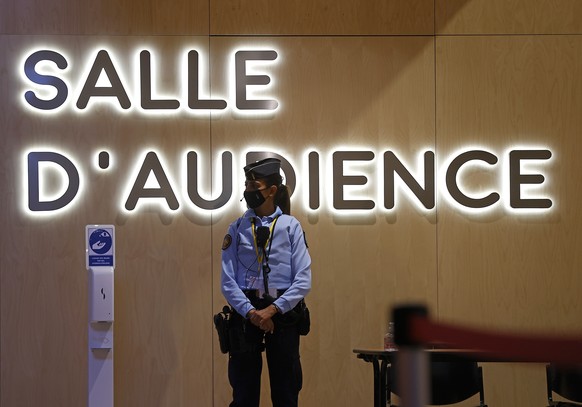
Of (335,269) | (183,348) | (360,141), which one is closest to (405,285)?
(335,269)

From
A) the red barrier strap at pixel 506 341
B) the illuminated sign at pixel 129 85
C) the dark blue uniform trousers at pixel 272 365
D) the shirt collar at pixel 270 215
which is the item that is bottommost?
the dark blue uniform trousers at pixel 272 365

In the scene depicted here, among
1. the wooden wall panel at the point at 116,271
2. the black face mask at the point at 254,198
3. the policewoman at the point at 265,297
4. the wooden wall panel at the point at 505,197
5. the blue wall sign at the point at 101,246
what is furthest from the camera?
the wooden wall panel at the point at 505,197

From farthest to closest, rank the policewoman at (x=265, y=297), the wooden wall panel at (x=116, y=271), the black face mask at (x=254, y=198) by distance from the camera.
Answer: the wooden wall panel at (x=116, y=271), the black face mask at (x=254, y=198), the policewoman at (x=265, y=297)

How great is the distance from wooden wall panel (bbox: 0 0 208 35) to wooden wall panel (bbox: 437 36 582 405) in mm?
1802

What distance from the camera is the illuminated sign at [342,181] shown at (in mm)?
6359

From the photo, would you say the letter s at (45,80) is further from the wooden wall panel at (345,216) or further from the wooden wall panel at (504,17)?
the wooden wall panel at (504,17)

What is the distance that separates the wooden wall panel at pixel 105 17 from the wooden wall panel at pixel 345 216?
30 cm

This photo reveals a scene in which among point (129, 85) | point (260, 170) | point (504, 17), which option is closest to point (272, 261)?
point (260, 170)

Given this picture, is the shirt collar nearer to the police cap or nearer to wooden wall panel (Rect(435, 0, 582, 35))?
the police cap

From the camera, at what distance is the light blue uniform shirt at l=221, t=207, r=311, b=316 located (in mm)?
5098

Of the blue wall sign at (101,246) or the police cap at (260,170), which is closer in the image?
the police cap at (260,170)

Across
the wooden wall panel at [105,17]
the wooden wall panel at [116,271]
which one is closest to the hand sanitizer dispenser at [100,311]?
the wooden wall panel at [116,271]

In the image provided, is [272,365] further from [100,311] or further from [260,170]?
[100,311]

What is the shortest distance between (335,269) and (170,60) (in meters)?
1.89
